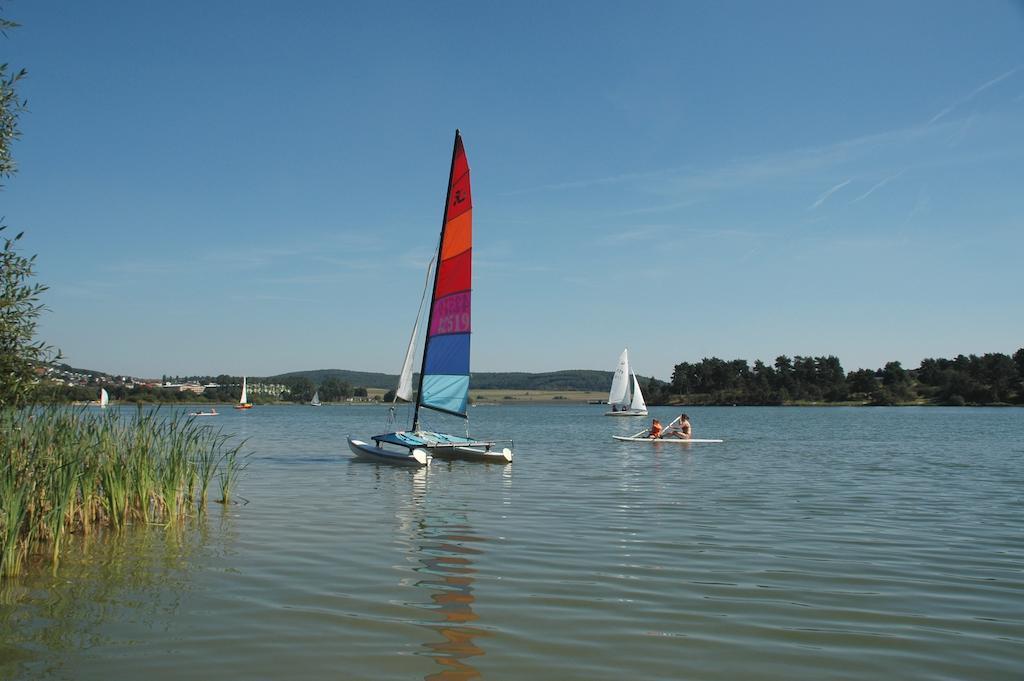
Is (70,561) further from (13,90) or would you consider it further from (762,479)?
(762,479)

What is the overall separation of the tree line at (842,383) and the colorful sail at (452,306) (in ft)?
434

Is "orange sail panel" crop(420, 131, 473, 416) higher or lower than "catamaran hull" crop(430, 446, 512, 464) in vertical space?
higher

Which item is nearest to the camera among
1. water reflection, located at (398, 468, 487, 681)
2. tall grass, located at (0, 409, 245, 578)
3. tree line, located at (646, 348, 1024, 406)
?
water reflection, located at (398, 468, 487, 681)

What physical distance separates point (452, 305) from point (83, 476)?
51.2 feet

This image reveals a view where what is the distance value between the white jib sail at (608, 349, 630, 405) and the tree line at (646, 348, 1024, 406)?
78.5 meters

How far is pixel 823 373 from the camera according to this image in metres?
174

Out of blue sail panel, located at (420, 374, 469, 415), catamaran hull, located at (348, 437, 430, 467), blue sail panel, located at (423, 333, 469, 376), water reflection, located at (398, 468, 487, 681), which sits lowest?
water reflection, located at (398, 468, 487, 681)

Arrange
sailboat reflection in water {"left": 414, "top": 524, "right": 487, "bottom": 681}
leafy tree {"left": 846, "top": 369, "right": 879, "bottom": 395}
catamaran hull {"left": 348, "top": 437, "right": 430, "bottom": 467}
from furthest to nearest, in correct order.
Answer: leafy tree {"left": 846, "top": 369, "right": 879, "bottom": 395}
catamaran hull {"left": 348, "top": 437, "right": 430, "bottom": 467}
sailboat reflection in water {"left": 414, "top": 524, "right": 487, "bottom": 681}

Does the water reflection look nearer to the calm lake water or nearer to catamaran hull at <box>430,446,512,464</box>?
the calm lake water

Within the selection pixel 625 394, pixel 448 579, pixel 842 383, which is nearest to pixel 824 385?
pixel 842 383

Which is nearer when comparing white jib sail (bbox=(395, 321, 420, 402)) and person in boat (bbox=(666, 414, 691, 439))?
white jib sail (bbox=(395, 321, 420, 402))

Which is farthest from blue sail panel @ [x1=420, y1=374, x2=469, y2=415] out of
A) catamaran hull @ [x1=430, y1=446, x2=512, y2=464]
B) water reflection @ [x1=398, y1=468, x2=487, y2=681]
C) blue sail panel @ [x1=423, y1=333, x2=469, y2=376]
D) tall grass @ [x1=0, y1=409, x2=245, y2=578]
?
tall grass @ [x1=0, y1=409, x2=245, y2=578]

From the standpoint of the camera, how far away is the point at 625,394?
89.2 metres

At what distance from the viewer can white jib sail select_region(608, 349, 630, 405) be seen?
3457 inches
